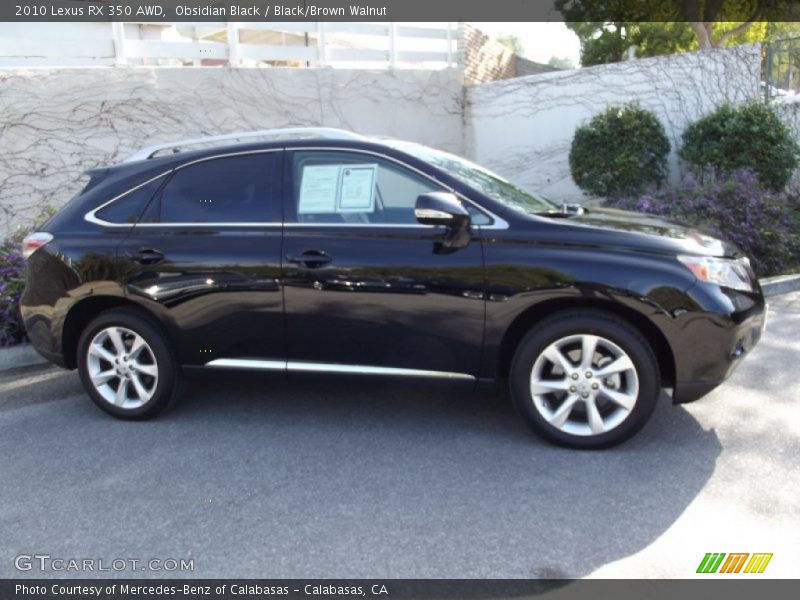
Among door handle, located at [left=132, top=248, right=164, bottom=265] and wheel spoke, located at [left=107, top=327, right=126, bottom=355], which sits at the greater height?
door handle, located at [left=132, top=248, right=164, bottom=265]

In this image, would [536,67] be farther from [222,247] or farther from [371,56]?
[222,247]

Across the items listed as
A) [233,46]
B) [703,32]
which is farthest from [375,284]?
[703,32]

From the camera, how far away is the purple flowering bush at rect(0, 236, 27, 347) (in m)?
6.21

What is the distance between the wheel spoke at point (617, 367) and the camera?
3.98m

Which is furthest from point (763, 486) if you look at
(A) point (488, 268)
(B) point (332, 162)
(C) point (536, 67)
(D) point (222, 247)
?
(C) point (536, 67)

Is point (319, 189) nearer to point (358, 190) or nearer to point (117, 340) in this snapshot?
point (358, 190)

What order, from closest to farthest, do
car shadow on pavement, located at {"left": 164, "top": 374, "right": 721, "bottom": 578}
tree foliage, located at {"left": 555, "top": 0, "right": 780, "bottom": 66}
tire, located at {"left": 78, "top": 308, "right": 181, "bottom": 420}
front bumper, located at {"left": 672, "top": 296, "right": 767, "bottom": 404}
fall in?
car shadow on pavement, located at {"left": 164, "top": 374, "right": 721, "bottom": 578}, front bumper, located at {"left": 672, "top": 296, "right": 767, "bottom": 404}, tire, located at {"left": 78, "top": 308, "right": 181, "bottom": 420}, tree foliage, located at {"left": 555, "top": 0, "right": 780, "bottom": 66}

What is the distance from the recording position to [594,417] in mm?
4055

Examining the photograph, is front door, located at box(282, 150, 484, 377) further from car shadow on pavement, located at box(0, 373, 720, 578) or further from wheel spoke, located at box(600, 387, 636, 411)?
wheel spoke, located at box(600, 387, 636, 411)

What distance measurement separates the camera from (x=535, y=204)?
474 cm

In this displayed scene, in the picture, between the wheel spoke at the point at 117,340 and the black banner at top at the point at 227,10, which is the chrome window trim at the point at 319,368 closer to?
the wheel spoke at the point at 117,340

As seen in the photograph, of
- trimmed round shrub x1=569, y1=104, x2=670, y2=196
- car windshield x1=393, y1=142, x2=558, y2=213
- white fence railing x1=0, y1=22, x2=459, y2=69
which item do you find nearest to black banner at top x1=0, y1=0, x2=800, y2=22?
white fence railing x1=0, y1=22, x2=459, y2=69

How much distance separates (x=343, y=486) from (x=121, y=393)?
1792 millimetres

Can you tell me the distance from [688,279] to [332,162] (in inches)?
84.2
